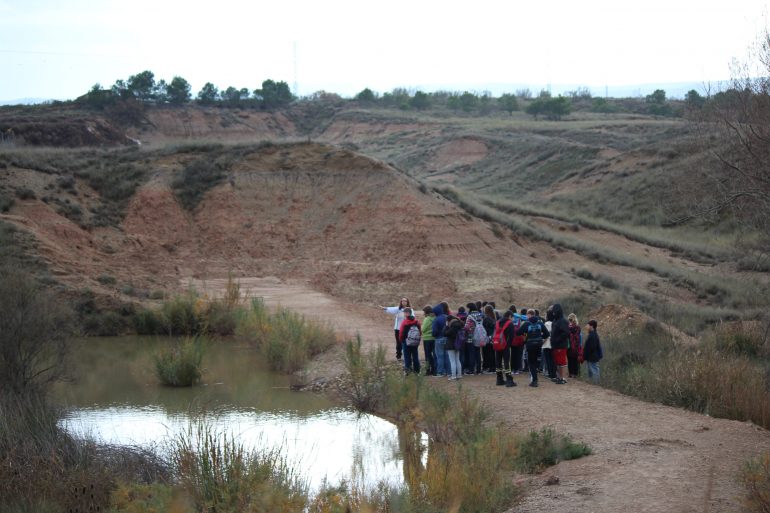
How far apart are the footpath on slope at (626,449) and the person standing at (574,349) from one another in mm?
534

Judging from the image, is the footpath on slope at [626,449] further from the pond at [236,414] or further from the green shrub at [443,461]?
the pond at [236,414]

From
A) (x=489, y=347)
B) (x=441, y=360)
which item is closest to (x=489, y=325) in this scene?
(x=489, y=347)

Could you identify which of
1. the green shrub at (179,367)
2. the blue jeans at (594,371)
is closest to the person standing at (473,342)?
the blue jeans at (594,371)

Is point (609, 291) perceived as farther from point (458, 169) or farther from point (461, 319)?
point (458, 169)

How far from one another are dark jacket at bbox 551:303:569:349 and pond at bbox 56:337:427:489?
318 centimetres

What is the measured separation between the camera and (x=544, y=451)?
11781mm

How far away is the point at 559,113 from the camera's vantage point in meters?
89.7

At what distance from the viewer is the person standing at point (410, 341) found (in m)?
16.5

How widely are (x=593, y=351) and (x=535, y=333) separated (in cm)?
140

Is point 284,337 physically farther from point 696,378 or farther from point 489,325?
point 696,378

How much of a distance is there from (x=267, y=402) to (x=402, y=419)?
4.06 metres

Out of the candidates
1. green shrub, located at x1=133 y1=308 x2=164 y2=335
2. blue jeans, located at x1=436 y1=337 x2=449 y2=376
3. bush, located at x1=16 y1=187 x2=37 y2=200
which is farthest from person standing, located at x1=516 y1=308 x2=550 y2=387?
bush, located at x1=16 y1=187 x2=37 y2=200

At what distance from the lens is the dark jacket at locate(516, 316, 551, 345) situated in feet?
50.1

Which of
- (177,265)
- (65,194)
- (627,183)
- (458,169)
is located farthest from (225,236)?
(458,169)
